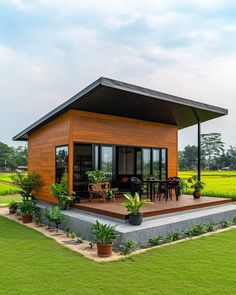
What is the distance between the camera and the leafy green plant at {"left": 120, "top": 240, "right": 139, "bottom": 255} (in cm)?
605

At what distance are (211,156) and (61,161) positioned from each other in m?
75.8

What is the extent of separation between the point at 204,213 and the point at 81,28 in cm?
744

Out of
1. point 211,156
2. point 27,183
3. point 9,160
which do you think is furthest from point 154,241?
point 211,156

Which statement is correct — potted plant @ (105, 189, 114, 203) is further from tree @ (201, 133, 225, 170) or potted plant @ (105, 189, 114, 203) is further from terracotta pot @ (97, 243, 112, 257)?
tree @ (201, 133, 225, 170)

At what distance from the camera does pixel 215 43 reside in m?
10.8

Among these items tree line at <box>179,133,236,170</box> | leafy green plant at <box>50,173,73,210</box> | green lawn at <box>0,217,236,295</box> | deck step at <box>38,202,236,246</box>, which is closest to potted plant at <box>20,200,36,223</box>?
leafy green plant at <box>50,173,73,210</box>

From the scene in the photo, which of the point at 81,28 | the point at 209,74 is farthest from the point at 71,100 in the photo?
the point at 209,74

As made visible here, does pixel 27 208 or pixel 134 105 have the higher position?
pixel 134 105

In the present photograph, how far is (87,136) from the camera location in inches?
388

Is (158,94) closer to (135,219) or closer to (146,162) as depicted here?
(146,162)

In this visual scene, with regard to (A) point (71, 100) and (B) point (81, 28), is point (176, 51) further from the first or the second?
(A) point (71, 100)

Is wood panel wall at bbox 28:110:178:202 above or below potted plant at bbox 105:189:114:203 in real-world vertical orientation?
above

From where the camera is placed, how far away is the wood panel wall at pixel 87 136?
9.69m

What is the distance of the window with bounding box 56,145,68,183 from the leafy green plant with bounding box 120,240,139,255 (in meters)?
4.14
